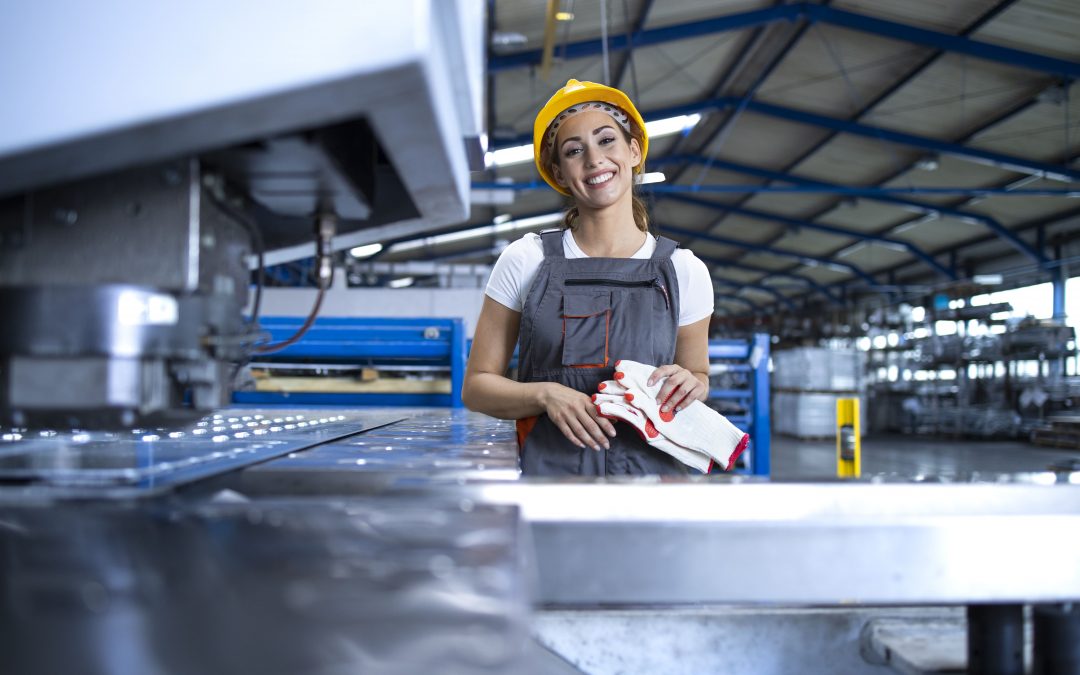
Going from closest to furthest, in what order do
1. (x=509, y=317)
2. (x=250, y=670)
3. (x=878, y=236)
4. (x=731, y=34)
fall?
(x=250, y=670) < (x=509, y=317) < (x=731, y=34) < (x=878, y=236)

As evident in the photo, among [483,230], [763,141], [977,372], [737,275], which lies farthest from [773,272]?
[483,230]

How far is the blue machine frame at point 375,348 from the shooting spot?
12.2 feet

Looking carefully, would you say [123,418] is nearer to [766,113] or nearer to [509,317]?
[509,317]

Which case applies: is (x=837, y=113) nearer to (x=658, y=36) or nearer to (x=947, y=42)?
(x=947, y=42)

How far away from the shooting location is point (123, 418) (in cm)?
74

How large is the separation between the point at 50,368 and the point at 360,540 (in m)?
0.37

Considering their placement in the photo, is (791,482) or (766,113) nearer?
(791,482)

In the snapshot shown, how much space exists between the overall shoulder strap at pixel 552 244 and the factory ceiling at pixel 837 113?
3.49 m

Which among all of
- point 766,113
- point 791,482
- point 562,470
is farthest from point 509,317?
point 766,113

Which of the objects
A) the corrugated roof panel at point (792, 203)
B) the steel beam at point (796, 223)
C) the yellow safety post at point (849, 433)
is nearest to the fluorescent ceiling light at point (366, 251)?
the steel beam at point (796, 223)

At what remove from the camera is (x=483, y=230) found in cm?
1305

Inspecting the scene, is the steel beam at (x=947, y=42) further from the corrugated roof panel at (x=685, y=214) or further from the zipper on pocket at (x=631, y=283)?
the zipper on pocket at (x=631, y=283)

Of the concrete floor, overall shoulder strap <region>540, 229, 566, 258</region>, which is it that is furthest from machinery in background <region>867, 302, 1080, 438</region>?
overall shoulder strap <region>540, 229, 566, 258</region>

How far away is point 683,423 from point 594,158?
0.60 metres
